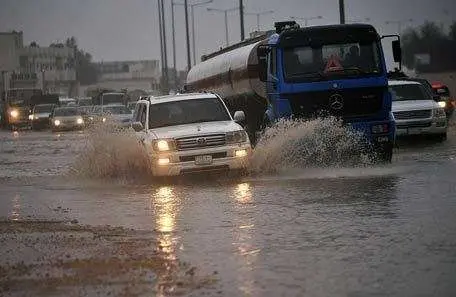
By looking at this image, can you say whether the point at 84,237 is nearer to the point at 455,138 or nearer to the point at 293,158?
the point at 293,158

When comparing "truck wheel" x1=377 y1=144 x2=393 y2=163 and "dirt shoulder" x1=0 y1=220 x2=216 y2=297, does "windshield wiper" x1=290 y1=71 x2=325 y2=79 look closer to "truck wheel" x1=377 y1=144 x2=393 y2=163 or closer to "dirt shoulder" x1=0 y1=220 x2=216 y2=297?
"truck wheel" x1=377 y1=144 x2=393 y2=163

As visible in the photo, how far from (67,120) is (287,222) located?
4047cm

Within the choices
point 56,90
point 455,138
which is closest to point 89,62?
point 56,90

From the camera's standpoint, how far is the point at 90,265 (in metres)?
7.62

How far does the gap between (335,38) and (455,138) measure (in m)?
10.7

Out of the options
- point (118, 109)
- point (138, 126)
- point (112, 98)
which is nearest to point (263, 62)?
point (138, 126)

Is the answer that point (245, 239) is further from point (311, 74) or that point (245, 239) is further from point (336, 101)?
point (311, 74)

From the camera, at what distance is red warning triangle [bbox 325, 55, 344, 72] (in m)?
16.8

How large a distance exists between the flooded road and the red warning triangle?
6.89 feet

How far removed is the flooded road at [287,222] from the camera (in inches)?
266

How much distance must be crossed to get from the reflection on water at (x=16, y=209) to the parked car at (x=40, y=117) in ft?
138

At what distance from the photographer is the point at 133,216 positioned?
11.0 m

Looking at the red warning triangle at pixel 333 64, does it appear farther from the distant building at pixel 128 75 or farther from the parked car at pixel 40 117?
the distant building at pixel 128 75

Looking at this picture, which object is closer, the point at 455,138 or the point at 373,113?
the point at 373,113
